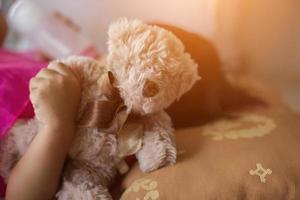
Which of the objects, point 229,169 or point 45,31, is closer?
Answer: point 229,169

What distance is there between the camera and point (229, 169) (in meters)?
0.56

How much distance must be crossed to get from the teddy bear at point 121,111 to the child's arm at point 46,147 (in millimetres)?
21

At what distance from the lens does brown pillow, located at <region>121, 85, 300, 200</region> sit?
1.76 ft

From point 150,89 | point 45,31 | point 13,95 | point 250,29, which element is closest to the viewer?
point 150,89

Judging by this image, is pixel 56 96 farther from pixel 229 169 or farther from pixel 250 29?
pixel 250 29

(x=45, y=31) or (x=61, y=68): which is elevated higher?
(x=61, y=68)

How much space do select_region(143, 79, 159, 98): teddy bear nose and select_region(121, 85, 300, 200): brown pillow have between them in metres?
0.11

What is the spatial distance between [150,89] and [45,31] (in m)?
0.67

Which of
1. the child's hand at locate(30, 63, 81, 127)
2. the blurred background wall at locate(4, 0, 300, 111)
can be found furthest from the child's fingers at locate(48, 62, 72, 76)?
the blurred background wall at locate(4, 0, 300, 111)

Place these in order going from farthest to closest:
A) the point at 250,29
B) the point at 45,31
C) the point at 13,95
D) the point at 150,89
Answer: the point at 45,31
the point at 250,29
the point at 13,95
the point at 150,89

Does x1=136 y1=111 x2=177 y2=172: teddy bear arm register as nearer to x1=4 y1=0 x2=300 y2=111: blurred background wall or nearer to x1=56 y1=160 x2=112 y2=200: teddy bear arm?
x1=56 y1=160 x2=112 y2=200: teddy bear arm

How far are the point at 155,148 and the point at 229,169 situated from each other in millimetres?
103

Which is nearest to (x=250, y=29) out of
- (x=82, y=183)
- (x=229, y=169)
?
(x=229, y=169)

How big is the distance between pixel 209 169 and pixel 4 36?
77 centimetres
